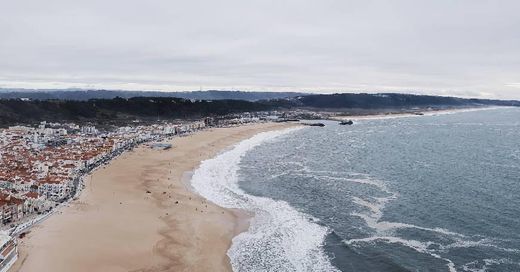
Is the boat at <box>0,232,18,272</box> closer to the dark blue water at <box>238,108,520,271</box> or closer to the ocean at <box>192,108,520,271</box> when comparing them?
the ocean at <box>192,108,520,271</box>

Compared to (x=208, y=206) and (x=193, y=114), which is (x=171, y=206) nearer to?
(x=208, y=206)

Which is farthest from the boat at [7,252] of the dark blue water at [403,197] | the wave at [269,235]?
the dark blue water at [403,197]

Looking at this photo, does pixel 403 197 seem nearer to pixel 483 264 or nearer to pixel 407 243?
pixel 407 243

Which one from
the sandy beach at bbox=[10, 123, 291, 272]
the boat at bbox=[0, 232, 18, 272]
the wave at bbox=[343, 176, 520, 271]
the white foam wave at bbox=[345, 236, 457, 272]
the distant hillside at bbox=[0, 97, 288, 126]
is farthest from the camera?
the distant hillside at bbox=[0, 97, 288, 126]

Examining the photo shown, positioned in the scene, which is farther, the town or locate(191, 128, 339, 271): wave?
the town

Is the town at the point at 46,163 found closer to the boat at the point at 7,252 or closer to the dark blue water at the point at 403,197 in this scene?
the boat at the point at 7,252

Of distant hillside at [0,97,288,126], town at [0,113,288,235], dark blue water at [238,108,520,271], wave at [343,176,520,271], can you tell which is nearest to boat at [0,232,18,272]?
town at [0,113,288,235]

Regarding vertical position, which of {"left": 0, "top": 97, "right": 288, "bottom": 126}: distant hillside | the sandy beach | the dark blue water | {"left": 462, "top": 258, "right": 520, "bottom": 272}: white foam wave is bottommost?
the sandy beach
